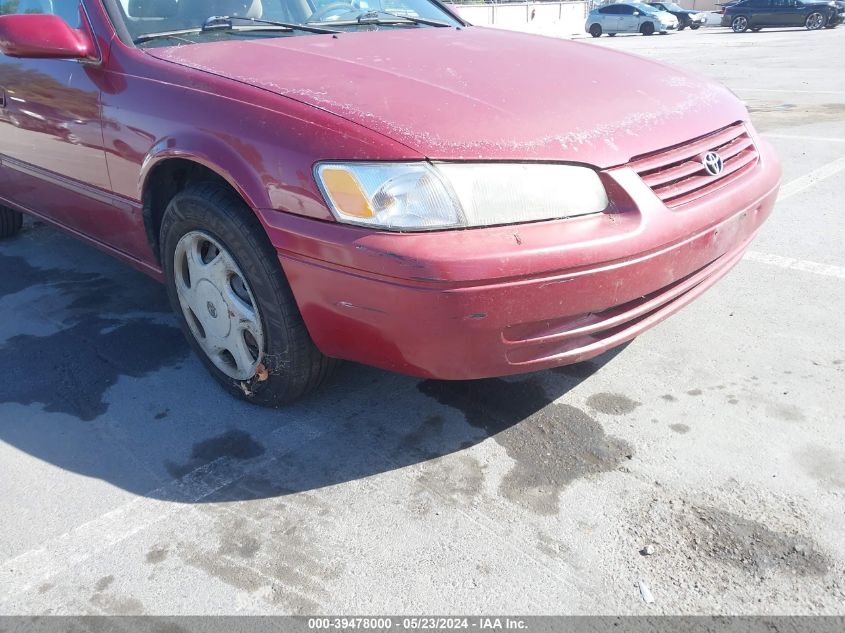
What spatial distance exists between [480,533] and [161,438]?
120 cm

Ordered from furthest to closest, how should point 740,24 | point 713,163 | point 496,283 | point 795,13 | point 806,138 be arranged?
point 740,24
point 795,13
point 806,138
point 713,163
point 496,283

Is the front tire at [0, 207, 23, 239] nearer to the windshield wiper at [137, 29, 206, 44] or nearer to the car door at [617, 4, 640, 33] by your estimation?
the windshield wiper at [137, 29, 206, 44]

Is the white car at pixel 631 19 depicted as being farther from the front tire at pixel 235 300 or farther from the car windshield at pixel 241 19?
the front tire at pixel 235 300

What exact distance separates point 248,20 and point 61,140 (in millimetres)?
957

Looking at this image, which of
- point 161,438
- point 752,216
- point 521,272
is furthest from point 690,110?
point 161,438

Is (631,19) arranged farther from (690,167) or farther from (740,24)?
(690,167)

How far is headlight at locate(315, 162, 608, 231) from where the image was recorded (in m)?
1.98

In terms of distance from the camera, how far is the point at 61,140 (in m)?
3.15

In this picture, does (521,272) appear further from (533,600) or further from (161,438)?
(161,438)

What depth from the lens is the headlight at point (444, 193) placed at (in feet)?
6.50

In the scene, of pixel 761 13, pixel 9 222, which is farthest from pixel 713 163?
pixel 761 13

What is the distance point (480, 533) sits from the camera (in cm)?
205

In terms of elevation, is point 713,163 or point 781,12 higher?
point 713,163

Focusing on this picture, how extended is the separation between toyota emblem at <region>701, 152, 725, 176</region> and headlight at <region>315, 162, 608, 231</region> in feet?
2.05
